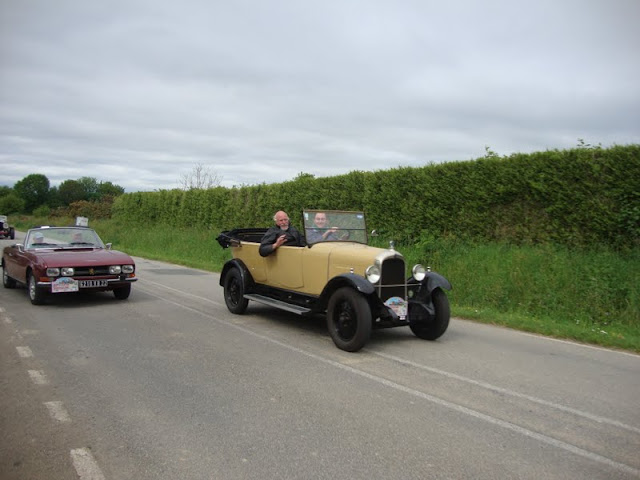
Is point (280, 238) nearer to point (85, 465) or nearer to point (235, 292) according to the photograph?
point (235, 292)

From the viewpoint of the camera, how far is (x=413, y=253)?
13.5 metres

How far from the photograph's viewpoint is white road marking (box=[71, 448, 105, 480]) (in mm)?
3271

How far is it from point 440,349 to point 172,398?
361 centimetres

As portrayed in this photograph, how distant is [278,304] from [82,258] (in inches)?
172

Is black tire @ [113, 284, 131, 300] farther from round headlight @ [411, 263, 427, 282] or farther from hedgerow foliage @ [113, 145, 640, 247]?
hedgerow foliage @ [113, 145, 640, 247]

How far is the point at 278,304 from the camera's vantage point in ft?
26.3

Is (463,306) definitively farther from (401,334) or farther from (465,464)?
(465,464)

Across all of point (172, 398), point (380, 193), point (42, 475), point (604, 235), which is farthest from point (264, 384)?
point (380, 193)

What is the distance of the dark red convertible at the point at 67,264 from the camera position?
9383 millimetres

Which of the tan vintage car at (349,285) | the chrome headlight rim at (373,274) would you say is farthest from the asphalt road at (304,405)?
the chrome headlight rim at (373,274)

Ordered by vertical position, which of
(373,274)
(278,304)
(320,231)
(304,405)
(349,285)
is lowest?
(304,405)

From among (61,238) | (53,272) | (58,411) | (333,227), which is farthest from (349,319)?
(61,238)

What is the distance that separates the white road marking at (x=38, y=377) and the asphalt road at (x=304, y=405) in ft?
0.06

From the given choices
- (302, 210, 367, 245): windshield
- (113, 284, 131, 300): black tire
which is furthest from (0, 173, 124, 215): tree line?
(302, 210, 367, 245): windshield
